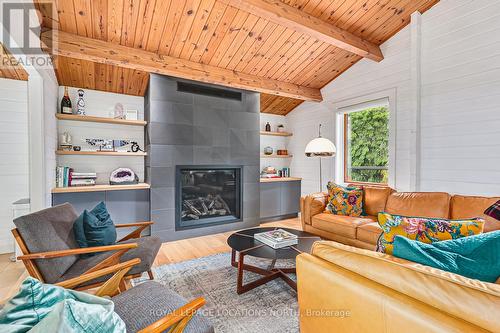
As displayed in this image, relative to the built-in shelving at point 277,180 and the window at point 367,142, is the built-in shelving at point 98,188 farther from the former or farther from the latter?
the window at point 367,142

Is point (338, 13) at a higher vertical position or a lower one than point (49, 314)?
higher

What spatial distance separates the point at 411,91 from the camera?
328 centimetres

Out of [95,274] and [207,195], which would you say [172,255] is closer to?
[207,195]

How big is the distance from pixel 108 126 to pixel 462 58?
4892 millimetres

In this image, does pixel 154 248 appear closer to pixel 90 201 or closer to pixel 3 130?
pixel 90 201

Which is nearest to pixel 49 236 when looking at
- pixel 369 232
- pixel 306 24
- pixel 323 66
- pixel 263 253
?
pixel 263 253

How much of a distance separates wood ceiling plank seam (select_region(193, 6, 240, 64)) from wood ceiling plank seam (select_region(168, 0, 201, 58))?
12.3 inches

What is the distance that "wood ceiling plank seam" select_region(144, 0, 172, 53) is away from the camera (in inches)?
101

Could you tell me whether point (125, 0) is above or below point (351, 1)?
below

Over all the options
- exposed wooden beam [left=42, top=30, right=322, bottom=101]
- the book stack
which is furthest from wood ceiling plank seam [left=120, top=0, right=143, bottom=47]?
the book stack

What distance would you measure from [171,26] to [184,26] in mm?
152

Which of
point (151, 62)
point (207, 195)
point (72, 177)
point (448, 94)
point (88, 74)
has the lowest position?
point (207, 195)

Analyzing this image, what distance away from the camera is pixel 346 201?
3277 millimetres

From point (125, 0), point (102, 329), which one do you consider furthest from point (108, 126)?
point (102, 329)
